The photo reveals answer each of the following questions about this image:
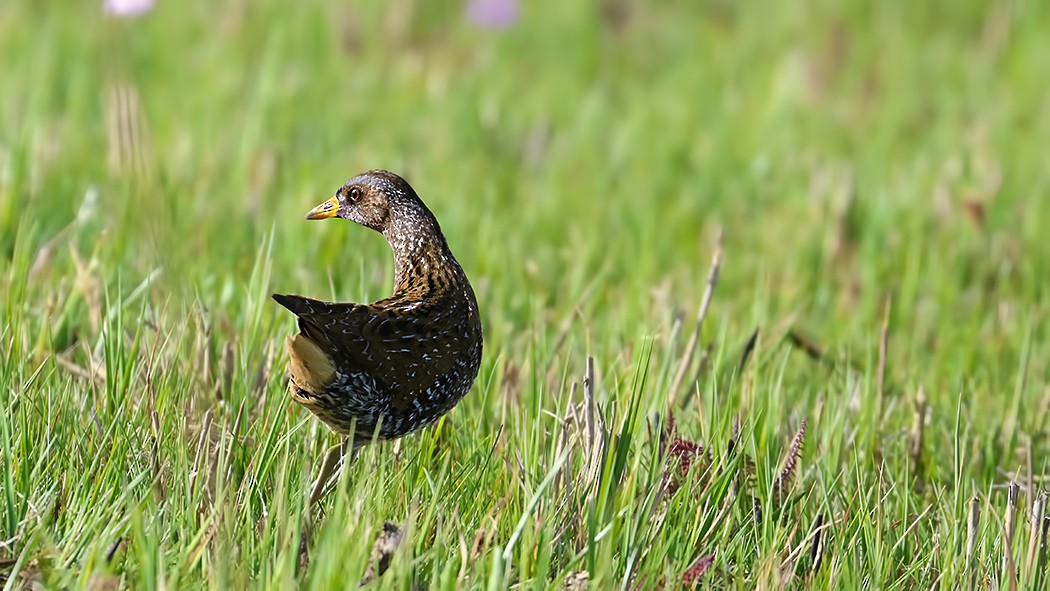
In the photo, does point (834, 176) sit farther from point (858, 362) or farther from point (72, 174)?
point (72, 174)

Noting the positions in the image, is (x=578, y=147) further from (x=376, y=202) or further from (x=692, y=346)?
(x=376, y=202)

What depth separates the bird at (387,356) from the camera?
9.79 ft

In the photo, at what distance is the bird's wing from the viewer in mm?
2986

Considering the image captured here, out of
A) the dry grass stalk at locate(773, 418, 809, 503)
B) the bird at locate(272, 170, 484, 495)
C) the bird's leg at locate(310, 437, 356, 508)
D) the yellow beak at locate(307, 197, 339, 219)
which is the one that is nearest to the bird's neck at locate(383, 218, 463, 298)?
the bird at locate(272, 170, 484, 495)

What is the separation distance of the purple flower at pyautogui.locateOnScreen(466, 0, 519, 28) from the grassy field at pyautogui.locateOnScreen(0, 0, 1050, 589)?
0.14m

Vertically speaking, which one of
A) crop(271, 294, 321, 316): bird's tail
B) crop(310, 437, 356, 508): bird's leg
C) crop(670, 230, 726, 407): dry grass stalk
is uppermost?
crop(271, 294, 321, 316): bird's tail

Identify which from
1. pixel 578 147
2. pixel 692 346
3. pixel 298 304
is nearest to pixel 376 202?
pixel 298 304

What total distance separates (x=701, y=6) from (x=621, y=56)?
0.81 meters

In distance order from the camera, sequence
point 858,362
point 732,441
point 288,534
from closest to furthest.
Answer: point 288,534
point 732,441
point 858,362

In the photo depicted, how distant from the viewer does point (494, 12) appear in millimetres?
8164

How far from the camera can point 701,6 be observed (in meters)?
9.12

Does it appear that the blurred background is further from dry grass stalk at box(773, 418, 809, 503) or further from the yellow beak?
dry grass stalk at box(773, 418, 809, 503)

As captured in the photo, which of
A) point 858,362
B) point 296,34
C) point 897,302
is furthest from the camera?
point 296,34

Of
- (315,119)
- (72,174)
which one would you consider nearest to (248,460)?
(72,174)
